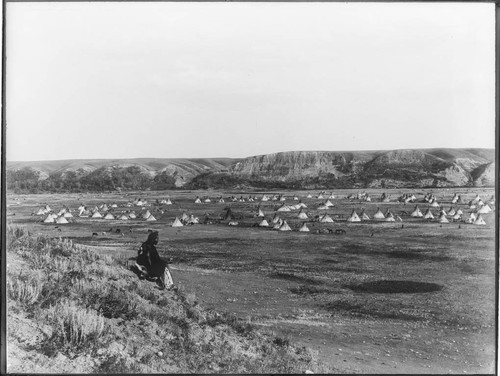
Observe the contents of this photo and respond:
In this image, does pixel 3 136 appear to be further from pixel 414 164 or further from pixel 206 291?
pixel 414 164

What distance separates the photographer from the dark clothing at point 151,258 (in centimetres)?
721

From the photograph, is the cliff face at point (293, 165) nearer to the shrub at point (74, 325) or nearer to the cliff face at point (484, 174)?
the cliff face at point (484, 174)

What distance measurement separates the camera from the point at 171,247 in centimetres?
727

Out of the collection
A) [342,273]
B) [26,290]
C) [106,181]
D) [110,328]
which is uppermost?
[106,181]

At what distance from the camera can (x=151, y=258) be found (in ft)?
23.8

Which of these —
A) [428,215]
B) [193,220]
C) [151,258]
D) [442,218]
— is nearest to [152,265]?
[151,258]

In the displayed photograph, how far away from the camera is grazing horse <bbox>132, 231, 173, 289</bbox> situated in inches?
283

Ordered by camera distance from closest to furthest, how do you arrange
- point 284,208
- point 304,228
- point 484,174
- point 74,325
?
point 74,325, point 484,174, point 304,228, point 284,208

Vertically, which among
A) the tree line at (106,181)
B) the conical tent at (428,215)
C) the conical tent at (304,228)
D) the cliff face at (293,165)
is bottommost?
the conical tent at (304,228)

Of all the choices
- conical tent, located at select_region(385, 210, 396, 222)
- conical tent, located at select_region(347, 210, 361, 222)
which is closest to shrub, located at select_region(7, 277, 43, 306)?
conical tent, located at select_region(347, 210, 361, 222)

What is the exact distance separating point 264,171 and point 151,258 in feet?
7.48

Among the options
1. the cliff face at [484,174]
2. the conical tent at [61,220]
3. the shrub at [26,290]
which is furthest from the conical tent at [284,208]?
the shrub at [26,290]

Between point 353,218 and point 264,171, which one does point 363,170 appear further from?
point 264,171

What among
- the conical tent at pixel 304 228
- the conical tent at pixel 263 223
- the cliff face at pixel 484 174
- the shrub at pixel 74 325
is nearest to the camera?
the shrub at pixel 74 325
